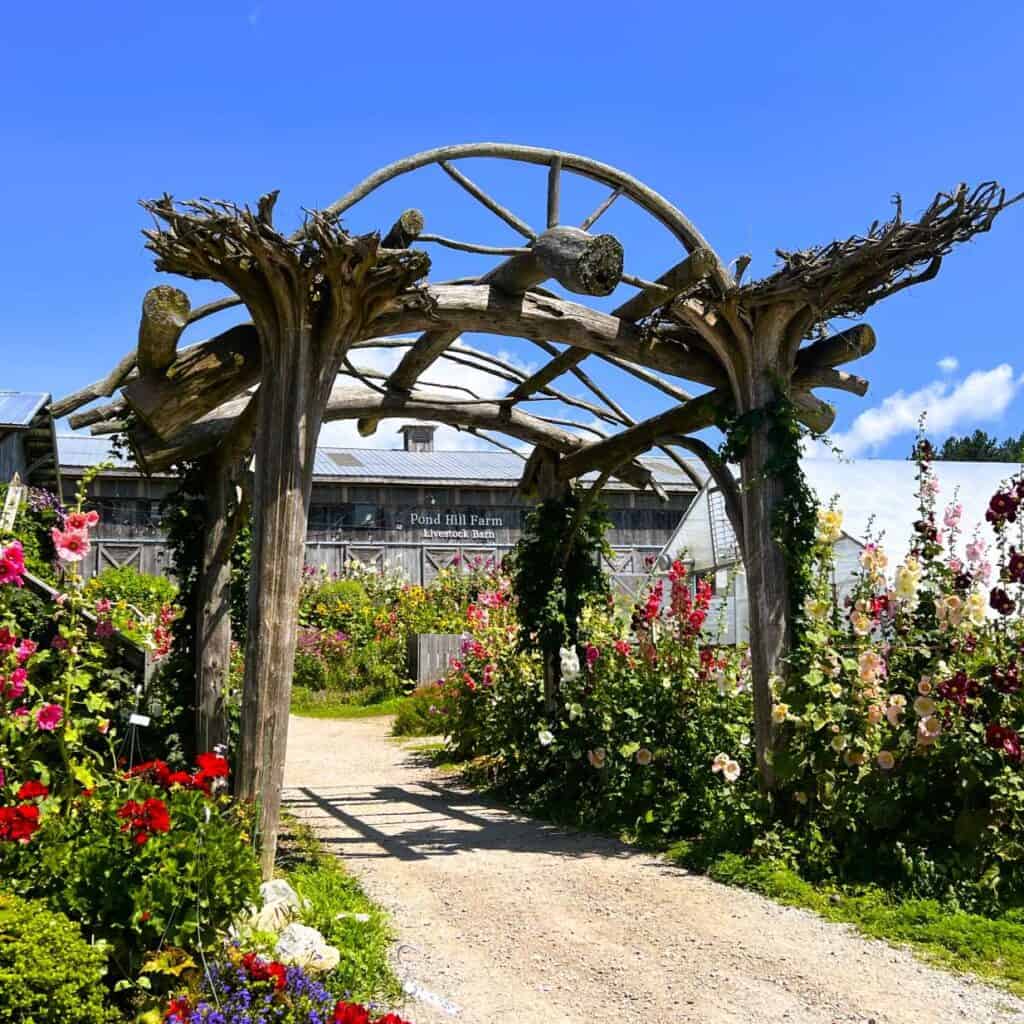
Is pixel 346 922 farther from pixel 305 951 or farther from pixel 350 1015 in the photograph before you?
pixel 350 1015

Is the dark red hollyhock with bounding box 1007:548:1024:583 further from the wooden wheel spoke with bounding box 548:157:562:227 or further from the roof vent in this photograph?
the roof vent

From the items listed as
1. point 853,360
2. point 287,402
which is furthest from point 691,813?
point 287,402

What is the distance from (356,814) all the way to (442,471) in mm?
15323

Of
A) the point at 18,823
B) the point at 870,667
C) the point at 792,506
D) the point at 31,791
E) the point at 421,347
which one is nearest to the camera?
the point at 18,823

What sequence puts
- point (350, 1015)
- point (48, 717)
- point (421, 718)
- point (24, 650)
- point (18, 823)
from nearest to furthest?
1. point (350, 1015)
2. point (18, 823)
3. point (48, 717)
4. point (24, 650)
5. point (421, 718)

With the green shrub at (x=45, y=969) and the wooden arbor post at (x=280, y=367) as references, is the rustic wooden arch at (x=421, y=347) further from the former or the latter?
the green shrub at (x=45, y=969)

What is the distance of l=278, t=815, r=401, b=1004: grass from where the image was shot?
13.3 feet

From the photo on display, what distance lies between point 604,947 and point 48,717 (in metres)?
2.57

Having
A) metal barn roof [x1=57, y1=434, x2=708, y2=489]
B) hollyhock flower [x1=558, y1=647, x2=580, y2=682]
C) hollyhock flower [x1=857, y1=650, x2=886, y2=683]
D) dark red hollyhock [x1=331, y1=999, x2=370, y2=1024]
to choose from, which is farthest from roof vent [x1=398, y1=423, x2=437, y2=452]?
dark red hollyhock [x1=331, y1=999, x2=370, y2=1024]

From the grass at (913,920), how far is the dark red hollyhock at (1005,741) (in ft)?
2.30

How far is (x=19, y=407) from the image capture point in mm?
13906

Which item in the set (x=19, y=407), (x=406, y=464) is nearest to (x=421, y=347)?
(x=19, y=407)

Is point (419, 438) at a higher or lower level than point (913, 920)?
higher

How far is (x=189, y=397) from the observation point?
228 inches
